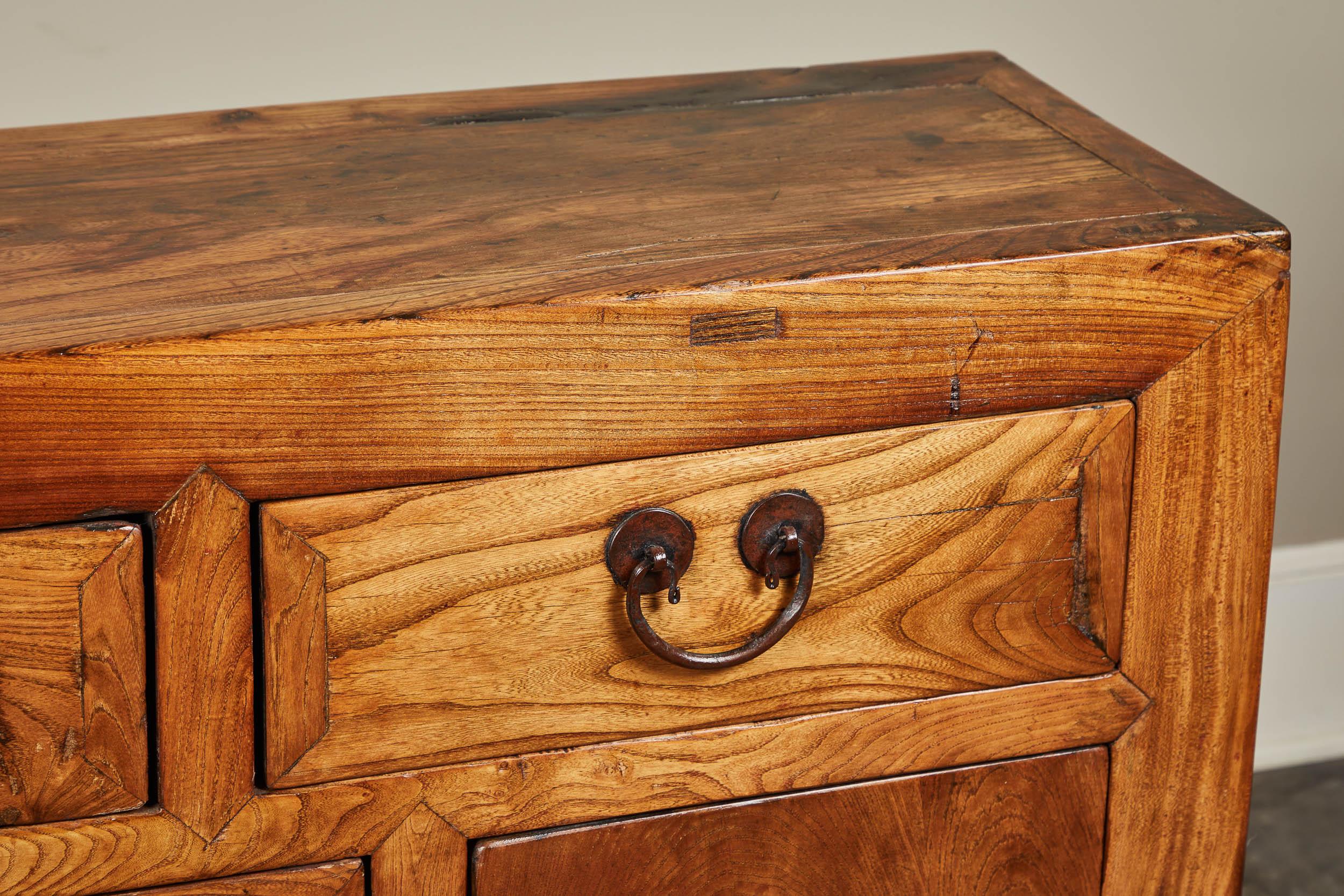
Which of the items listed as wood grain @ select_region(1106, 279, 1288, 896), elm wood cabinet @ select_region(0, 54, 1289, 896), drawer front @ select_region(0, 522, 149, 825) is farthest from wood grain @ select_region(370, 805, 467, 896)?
wood grain @ select_region(1106, 279, 1288, 896)

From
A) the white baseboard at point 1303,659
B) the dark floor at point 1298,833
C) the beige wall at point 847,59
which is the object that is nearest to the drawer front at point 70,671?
the beige wall at point 847,59

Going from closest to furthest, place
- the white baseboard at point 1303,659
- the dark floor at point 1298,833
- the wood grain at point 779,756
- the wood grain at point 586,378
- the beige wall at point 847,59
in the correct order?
the wood grain at point 586,378, the wood grain at point 779,756, the beige wall at point 847,59, the dark floor at point 1298,833, the white baseboard at point 1303,659

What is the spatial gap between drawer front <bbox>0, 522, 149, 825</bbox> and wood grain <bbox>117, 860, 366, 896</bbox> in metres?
0.06

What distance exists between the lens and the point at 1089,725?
2.47 ft

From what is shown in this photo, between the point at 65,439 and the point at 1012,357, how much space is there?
0.43 m

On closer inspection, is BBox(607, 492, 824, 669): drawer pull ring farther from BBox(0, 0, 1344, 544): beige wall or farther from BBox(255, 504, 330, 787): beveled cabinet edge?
BBox(0, 0, 1344, 544): beige wall

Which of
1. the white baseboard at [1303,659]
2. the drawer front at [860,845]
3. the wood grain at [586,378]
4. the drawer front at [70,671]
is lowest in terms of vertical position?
the white baseboard at [1303,659]

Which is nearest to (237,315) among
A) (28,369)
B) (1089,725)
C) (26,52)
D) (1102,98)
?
(28,369)

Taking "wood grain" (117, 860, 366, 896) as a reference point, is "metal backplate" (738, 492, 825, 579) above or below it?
above

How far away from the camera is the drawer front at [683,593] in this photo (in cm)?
64

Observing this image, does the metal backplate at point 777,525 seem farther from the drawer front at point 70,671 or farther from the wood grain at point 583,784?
the drawer front at point 70,671

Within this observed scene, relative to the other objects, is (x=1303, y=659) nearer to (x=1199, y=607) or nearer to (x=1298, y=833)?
(x=1298, y=833)

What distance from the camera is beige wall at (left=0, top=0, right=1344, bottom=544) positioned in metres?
1.15

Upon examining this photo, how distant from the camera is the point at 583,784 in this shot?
0.70 meters
